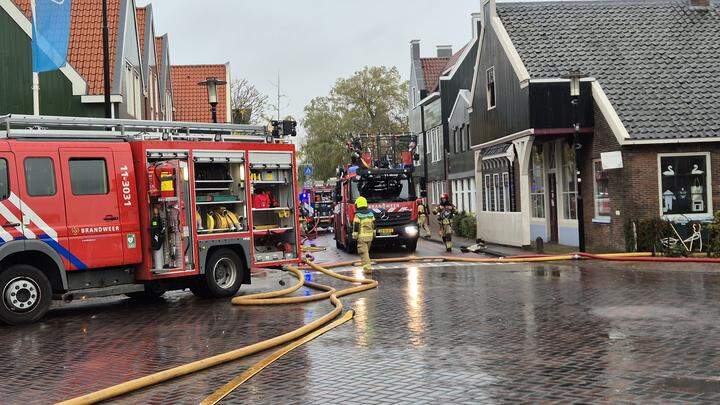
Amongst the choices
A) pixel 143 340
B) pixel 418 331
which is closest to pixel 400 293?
pixel 418 331

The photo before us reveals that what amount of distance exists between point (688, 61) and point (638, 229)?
21.8ft

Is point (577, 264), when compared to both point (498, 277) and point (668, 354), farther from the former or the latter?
point (668, 354)

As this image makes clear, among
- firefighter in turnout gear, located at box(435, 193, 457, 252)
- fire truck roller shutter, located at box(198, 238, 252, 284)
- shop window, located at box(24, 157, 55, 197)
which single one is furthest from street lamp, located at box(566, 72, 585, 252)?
shop window, located at box(24, 157, 55, 197)

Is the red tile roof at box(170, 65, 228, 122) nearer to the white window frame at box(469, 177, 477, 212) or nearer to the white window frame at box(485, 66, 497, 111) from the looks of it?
the white window frame at box(469, 177, 477, 212)

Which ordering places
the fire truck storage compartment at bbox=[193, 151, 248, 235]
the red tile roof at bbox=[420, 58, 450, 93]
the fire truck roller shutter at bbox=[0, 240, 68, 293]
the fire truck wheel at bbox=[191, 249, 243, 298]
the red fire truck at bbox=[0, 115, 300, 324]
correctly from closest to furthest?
the fire truck roller shutter at bbox=[0, 240, 68, 293], the red fire truck at bbox=[0, 115, 300, 324], the fire truck storage compartment at bbox=[193, 151, 248, 235], the fire truck wheel at bbox=[191, 249, 243, 298], the red tile roof at bbox=[420, 58, 450, 93]

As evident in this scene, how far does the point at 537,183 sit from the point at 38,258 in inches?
746

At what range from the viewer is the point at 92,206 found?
12.9 metres

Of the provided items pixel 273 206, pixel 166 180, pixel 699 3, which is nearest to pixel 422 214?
pixel 699 3

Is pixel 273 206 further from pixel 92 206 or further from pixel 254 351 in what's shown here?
pixel 254 351

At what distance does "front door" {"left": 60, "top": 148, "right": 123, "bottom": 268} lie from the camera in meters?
12.7

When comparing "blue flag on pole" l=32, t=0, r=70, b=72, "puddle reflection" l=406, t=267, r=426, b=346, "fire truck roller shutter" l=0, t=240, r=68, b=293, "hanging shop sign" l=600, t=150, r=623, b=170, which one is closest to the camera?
"puddle reflection" l=406, t=267, r=426, b=346

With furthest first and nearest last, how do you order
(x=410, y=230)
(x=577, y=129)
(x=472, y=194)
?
(x=472, y=194)
(x=410, y=230)
(x=577, y=129)

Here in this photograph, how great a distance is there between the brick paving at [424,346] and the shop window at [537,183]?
478 inches

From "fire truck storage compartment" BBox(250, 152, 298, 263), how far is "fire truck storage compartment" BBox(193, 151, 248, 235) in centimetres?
30
